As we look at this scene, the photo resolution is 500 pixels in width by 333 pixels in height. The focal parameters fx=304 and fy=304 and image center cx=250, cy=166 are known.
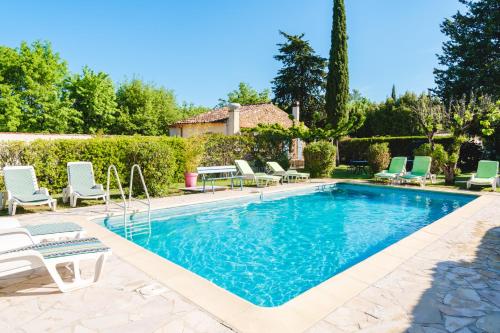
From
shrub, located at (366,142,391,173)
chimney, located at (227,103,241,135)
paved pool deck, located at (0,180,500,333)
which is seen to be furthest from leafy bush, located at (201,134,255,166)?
paved pool deck, located at (0,180,500,333)

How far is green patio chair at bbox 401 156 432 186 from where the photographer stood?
14078 mm

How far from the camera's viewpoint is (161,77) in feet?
135

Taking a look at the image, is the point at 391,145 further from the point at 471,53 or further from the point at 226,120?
the point at 226,120

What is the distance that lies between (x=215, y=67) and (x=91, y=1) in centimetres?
1808

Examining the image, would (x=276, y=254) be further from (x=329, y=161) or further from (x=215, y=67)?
(x=215, y=67)

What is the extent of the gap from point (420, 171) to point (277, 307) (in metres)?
13.7

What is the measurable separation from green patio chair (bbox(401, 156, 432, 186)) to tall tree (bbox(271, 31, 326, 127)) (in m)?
22.1

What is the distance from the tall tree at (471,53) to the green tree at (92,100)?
3400cm

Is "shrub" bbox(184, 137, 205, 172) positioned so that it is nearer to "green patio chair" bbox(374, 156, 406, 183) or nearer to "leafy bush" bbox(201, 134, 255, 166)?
"leafy bush" bbox(201, 134, 255, 166)

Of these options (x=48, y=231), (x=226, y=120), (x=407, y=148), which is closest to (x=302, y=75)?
(x=226, y=120)

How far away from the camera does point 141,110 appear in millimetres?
37125

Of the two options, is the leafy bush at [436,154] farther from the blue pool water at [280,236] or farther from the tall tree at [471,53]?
the tall tree at [471,53]

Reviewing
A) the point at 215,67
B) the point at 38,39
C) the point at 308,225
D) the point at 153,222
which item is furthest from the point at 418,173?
the point at 38,39

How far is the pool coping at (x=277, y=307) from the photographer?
10.0 feet
